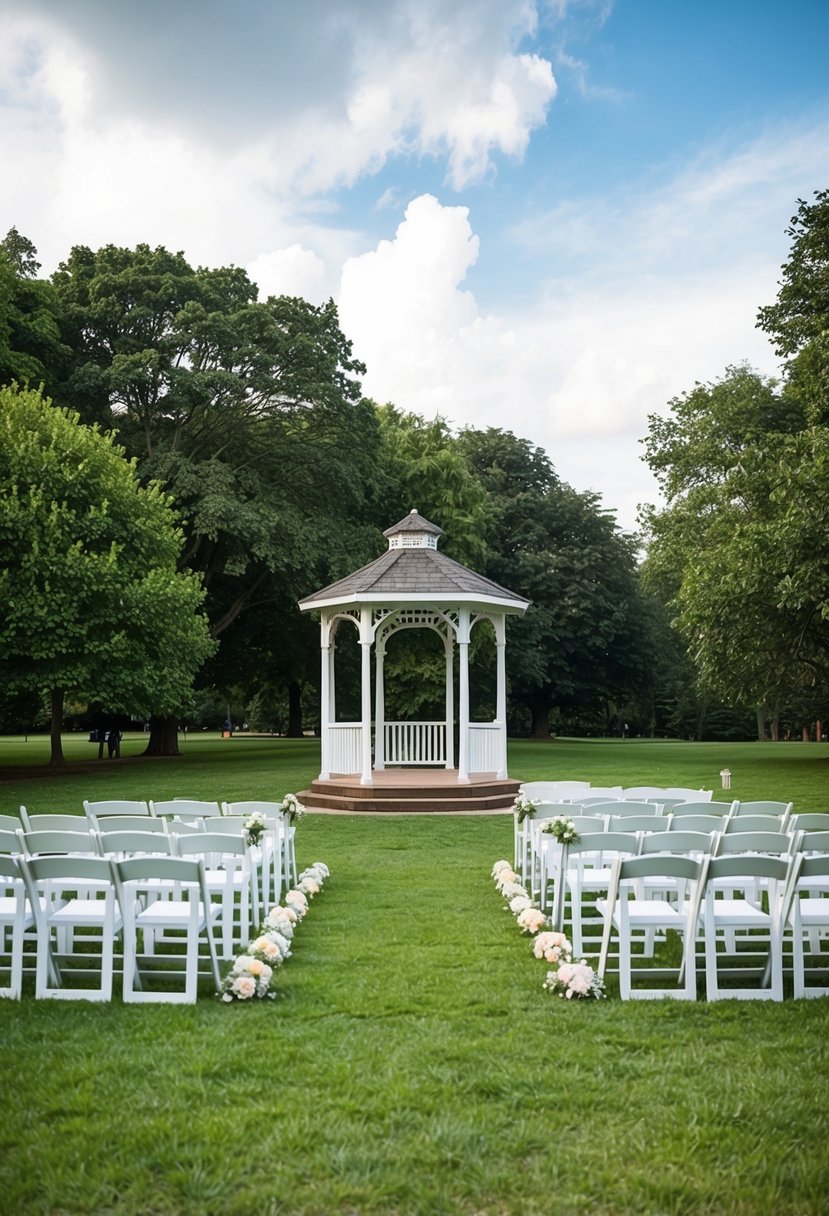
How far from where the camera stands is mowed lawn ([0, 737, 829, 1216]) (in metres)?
3.53

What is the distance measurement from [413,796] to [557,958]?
11.4m

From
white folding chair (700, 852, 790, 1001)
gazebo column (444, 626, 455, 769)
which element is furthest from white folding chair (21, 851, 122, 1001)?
gazebo column (444, 626, 455, 769)

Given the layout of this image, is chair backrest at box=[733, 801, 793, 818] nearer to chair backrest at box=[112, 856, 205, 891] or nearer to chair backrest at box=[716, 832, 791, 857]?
chair backrest at box=[716, 832, 791, 857]

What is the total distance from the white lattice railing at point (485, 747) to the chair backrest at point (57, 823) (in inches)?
447

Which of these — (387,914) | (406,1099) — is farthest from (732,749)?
(406,1099)

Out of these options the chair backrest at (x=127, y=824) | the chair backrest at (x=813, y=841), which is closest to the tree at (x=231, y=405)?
the chair backrest at (x=127, y=824)

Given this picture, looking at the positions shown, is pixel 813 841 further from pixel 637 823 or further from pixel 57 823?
pixel 57 823

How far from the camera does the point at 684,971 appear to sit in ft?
20.1

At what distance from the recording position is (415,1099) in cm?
430

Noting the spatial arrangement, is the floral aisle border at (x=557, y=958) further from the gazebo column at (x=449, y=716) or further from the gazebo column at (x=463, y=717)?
the gazebo column at (x=449, y=716)

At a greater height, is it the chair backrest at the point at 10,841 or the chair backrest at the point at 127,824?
the chair backrest at the point at 10,841

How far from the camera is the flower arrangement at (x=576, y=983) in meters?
5.83

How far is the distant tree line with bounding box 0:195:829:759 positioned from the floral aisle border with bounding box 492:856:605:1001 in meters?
12.3

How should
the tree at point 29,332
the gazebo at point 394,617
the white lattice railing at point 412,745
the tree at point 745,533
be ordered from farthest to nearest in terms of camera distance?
the tree at point 29,332, the white lattice railing at point 412,745, the tree at point 745,533, the gazebo at point 394,617
